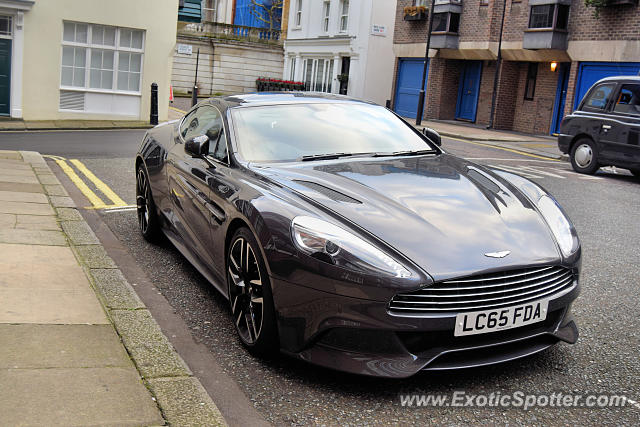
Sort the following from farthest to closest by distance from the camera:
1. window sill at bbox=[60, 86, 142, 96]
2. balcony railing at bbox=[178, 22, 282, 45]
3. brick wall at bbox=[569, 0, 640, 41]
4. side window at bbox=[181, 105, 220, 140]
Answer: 1. balcony railing at bbox=[178, 22, 282, 45]
2. brick wall at bbox=[569, 0, 640, 41]
3. window sill at bbox=[60, 86, 142, 96]
4. side window at bbox=[181, 105, 220, 140]

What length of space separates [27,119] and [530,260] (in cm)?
2046

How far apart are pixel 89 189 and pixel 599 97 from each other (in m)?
9.60

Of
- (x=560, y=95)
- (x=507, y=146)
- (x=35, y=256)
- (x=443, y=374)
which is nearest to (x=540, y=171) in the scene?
(x=507, y=146)

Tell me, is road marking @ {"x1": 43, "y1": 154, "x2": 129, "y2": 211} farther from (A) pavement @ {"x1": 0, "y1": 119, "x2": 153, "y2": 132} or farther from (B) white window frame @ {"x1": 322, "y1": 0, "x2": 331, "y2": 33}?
(B) white window frame @ {"x1": 322, "y1": 0, "x2": 331, "y2": 33}

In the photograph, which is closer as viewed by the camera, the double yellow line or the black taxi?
the double yellow line

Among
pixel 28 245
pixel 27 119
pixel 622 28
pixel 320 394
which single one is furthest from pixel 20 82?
pixel 320 394

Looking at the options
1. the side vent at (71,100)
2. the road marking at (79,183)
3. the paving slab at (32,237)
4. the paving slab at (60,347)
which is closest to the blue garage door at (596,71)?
the side vent at (71,100)

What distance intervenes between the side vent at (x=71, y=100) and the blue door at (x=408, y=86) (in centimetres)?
1662

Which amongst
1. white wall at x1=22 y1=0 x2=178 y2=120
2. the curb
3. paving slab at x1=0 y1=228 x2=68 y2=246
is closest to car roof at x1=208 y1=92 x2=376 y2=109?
paving slab at x1=0 y1=228 x2=68 y2=246

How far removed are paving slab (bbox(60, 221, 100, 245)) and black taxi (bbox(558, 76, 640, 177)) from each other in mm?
9917

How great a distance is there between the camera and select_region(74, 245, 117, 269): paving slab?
211 inches

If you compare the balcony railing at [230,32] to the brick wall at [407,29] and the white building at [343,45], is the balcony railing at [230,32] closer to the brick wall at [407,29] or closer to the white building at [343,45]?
the white building at [343,45]

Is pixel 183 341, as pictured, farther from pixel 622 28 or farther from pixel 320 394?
pixel 622 28

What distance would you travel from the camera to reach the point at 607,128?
520 inches
